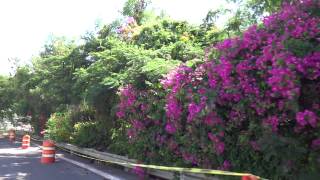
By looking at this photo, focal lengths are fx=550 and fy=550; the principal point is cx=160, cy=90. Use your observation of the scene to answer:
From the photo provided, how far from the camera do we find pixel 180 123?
11.6 meters

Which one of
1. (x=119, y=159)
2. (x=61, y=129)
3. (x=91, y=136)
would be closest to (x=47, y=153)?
(x=91, y=136)

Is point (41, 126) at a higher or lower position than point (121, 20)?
lower

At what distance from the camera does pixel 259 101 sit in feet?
28.3

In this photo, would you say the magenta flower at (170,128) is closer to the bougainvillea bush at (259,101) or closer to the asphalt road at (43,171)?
the bougainvillea bush at (259,101)

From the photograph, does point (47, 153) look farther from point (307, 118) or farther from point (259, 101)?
point (307, 118)

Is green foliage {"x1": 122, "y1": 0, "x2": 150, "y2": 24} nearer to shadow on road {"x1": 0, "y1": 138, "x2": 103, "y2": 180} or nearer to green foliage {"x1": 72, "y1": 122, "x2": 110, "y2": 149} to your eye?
green foliage {"x1": 72, "y1": 122, "x2": 110, "y2": 149}

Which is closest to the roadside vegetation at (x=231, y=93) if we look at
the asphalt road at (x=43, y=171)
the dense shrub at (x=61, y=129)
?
the asphalt road at (x=43, y=171)

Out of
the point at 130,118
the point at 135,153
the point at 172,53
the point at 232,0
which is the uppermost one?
the point at 232,0

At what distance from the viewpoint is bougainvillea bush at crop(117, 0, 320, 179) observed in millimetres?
8094

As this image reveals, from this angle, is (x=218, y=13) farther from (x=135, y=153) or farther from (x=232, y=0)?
(x=135, y=153)

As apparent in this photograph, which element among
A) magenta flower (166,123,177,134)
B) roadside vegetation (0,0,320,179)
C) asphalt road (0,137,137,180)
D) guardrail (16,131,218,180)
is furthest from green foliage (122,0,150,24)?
magenta flower (166,123,177,134)

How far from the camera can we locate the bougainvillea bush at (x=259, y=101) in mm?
8094

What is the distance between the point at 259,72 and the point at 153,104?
5329 millimetres

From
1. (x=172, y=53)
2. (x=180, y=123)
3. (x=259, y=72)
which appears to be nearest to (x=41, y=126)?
(x=172, y=53)
